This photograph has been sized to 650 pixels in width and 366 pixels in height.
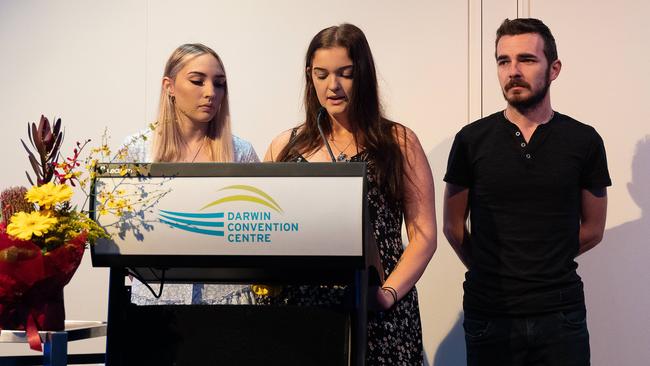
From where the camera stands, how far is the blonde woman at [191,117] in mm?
2492

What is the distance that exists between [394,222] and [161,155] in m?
0.70

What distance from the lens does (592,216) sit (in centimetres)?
287

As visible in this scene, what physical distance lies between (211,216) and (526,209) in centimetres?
143

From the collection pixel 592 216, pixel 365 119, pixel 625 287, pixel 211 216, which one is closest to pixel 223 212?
pixel 211 216

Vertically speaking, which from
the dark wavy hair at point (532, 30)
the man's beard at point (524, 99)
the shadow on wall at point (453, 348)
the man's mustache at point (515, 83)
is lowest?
the shadow on wall at point (453, 348)

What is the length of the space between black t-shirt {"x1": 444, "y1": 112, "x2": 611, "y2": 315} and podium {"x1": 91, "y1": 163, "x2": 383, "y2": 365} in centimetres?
113

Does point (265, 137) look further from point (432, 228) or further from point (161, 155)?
point (432, 228)

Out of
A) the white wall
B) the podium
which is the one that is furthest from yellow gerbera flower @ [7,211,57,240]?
the white wall

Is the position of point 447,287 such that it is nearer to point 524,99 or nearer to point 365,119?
point 524,99

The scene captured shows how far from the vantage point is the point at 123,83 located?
3.86 m

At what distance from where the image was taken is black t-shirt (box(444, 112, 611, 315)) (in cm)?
266

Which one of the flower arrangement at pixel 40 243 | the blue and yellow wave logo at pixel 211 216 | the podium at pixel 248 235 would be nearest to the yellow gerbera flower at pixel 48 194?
the flower arrangement at pixel 40 243

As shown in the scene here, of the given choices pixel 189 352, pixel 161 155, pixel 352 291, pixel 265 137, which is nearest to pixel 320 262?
pixel 352 291

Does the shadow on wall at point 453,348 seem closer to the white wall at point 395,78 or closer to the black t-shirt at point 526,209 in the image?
the white wall at point 395,78
